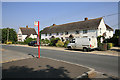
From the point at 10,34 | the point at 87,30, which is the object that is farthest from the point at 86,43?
the point at 10,34

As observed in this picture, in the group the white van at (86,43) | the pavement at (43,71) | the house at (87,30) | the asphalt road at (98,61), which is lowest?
the asphalt road at (98,61)

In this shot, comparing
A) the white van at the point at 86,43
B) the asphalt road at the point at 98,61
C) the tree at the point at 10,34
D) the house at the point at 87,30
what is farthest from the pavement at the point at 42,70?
the tree at the point at 10,34

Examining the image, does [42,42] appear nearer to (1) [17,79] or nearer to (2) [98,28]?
(2) [98,28]

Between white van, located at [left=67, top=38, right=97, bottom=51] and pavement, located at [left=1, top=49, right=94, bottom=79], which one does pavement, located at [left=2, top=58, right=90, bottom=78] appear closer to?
pavement, located at [left=1, top=49, right=94, bottom=79]

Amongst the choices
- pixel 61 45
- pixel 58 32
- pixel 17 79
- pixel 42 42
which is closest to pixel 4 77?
pixel 17 79

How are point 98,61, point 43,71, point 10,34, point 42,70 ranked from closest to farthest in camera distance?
1. point 43,71
2. point 42,70
3. point 98,61
4. point 10,34

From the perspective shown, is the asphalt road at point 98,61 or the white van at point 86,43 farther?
the white van at point 86,43

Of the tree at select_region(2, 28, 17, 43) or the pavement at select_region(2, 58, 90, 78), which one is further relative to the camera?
the tree at select_region(2, 28, 17, 43)

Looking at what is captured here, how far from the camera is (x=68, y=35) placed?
31.4 m

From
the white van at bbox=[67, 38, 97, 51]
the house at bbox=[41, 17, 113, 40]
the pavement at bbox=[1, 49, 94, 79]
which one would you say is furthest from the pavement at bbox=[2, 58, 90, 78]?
the house at bbox=[41, 17, 113, 40]

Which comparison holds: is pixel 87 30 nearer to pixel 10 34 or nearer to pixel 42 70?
pixel 42 70

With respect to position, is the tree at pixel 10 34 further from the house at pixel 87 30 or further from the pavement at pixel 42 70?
the pavement at pixel 42 70

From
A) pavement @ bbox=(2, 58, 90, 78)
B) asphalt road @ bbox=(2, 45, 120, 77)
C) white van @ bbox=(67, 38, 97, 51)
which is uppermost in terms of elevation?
white van @ bbox=(67, 38, 97, 51)

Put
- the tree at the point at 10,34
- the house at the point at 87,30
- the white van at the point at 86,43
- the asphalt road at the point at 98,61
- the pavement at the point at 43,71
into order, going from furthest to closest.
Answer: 1. the tree at the point at 10,34
2. the house at the point at 87,30
3. the white van at the point at 86,43
4. the asphalt road at the point at 98,61
5. the pavement at the point at 43,71
